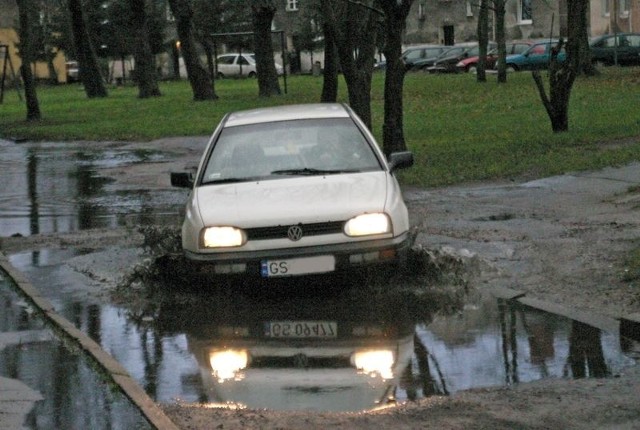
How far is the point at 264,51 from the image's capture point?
4559 cm

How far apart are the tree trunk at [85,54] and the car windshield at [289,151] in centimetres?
4267

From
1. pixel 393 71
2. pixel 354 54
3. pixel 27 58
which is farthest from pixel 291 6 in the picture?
pixel 393 71

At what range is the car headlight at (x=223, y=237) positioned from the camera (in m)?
9.92

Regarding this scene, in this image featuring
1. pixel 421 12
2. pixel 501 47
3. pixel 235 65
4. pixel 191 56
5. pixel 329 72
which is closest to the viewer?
pixel 329 72

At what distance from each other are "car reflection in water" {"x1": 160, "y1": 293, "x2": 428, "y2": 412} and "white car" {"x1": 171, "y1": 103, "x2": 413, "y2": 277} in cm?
40

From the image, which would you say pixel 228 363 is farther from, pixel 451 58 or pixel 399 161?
pixel 451 58

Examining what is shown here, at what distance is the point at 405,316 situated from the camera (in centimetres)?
973

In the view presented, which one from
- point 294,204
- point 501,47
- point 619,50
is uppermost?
point 294,204

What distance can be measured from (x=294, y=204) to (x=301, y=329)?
3.69ft

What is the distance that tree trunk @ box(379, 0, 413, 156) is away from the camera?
20.0 meters

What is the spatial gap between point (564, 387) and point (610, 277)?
3.59 metres

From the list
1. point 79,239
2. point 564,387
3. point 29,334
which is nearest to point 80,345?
point 29,334

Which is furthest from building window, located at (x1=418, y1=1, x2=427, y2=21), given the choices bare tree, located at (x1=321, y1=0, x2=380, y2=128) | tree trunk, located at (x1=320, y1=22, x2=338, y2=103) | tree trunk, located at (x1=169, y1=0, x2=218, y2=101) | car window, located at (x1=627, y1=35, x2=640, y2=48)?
bare tree, located at (x1=321, y1=0, x2=380, y2=128)

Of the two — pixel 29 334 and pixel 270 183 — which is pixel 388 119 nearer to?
pixel 270 183
